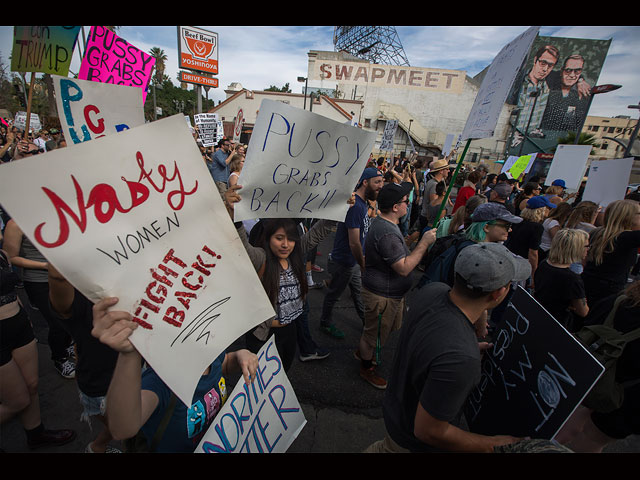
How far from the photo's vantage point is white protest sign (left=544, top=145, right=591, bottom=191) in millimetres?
6293

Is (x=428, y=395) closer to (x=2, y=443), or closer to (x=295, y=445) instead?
(x=295, y=445)

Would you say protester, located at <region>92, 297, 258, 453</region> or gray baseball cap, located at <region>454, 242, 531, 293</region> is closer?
protester, located at <region>92, 297, 258, 453</region>

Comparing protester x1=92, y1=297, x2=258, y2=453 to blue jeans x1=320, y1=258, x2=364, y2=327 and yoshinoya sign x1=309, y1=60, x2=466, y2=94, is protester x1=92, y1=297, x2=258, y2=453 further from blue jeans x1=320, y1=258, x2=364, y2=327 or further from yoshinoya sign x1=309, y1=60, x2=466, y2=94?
yoshinoya sign x1=309, y1=60, x2=466, y2=94

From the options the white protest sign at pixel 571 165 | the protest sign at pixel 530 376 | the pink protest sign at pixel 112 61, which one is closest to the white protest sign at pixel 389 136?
the white protest sign at pixel 571 165

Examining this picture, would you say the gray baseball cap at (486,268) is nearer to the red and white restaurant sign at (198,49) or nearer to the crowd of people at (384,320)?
the crowd of people at (384,320)

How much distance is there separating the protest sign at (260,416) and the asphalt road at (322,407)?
3.24 feet

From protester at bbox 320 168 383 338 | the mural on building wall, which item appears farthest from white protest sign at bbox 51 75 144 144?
the mural on building wall

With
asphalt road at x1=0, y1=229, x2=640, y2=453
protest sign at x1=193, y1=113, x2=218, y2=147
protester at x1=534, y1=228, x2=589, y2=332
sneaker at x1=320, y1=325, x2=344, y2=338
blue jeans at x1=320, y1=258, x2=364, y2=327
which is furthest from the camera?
protest sign at x1=193, y1=113, x2=218, y2=147

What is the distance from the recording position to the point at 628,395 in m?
1.77

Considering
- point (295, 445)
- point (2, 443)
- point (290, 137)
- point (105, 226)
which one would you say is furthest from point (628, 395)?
point (2, 443)

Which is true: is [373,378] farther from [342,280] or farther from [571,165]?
[571,165]

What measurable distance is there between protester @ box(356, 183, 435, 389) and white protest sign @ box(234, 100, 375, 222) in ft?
1.32

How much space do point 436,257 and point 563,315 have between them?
1.49 m

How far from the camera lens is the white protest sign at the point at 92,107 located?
195cm
